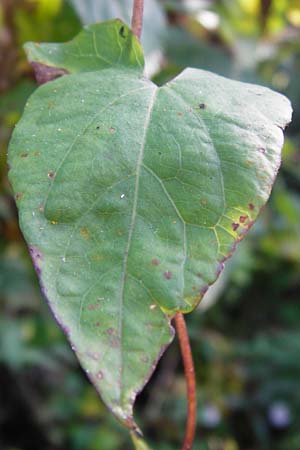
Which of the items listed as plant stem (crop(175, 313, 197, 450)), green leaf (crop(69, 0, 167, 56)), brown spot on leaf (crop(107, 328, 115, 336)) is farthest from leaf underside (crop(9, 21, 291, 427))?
green leaf (crop(69, 0, 167, 56))

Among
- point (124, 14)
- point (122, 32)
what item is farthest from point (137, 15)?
point (124, 14)

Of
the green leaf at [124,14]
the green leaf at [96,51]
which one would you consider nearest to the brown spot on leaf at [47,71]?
the green leaf at [96,51]

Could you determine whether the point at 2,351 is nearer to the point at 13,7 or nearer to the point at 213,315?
the point at 13,7

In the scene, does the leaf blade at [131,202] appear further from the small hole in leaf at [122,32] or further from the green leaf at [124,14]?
the green leaf at [124,14]

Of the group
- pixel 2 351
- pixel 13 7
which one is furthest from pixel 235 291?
pixel 13 7

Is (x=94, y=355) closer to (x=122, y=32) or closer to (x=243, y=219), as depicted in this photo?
(x=243, y=219)
